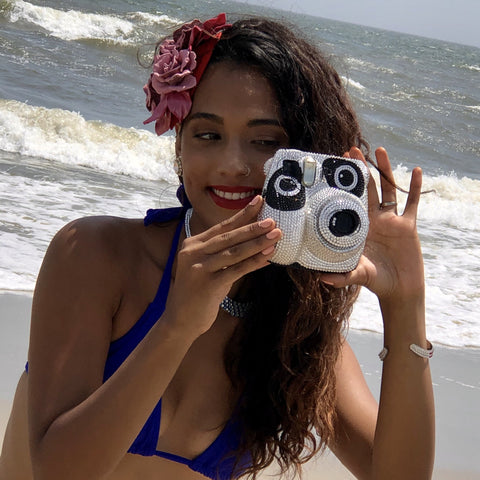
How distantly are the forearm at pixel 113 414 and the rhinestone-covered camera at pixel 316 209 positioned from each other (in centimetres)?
25

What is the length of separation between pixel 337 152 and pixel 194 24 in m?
0.44

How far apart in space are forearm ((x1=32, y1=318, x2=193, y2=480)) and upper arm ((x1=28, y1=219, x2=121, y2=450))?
0.06 metres

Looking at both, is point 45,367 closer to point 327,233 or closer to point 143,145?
point 327,233

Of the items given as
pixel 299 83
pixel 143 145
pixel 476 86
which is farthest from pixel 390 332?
pixel 476 86

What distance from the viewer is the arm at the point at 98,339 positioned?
121cm

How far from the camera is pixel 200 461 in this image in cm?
169

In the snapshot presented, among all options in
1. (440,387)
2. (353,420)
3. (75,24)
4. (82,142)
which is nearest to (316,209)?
(353,420)

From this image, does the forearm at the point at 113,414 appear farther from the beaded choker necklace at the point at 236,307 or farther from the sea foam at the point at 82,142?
the sea foam at the point at 82,142

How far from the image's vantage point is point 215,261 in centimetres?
119

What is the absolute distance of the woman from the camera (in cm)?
148

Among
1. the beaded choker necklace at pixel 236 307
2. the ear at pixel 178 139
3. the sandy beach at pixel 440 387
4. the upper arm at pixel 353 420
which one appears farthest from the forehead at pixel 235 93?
the sandy beach at pixel 440 387

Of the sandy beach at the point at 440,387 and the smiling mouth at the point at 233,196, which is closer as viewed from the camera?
the smiling mouth at the point at 233,196

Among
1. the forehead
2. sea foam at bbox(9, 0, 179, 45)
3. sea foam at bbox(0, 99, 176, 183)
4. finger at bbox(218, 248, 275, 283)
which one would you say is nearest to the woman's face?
the forehead

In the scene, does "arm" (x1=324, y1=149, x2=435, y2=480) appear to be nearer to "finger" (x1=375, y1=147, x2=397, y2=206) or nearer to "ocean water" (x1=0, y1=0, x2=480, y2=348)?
"finger" (x1=375, y1=147, x2=397, y2=206)
